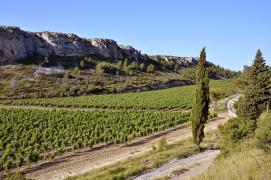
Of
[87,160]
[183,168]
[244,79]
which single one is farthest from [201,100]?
[244,79]

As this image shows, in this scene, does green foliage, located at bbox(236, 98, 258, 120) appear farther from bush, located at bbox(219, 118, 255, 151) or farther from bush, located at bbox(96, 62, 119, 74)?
bush, located at bbox(96, 62, 119, 74)

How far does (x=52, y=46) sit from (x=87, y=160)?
110 meters

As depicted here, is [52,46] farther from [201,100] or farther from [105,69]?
[201,100]

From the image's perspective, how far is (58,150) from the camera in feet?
94.9

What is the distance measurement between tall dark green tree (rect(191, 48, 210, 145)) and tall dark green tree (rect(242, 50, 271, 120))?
1188cm

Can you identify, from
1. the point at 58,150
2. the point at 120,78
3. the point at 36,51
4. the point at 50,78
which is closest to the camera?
the point at 58,150

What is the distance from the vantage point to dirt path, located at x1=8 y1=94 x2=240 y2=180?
2397 centimetres

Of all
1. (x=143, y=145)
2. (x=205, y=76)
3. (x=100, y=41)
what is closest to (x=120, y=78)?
(x=100, y=41)

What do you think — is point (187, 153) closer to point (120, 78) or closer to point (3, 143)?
point (3, 143)

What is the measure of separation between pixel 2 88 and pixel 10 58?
3108 cm

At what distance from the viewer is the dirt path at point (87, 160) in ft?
78.6

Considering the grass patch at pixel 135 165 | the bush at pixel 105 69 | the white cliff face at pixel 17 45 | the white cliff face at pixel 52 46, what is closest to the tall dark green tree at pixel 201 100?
the grass patch at pixel 135 165

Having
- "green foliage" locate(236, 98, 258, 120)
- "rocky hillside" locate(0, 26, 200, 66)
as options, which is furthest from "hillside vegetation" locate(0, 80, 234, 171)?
"rocky hillside" locate(0, 26, 200, 66)

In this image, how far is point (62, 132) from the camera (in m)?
36.2
